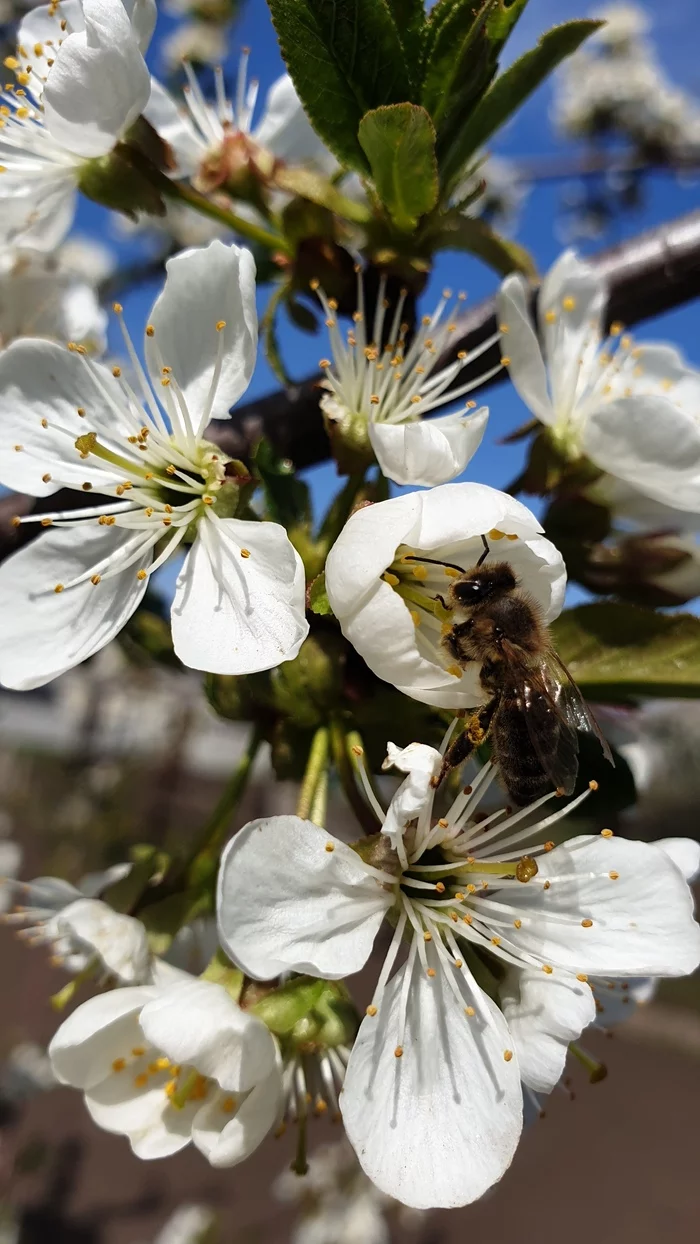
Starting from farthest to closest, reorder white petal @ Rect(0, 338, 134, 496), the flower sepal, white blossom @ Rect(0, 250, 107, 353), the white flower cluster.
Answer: the white flower cluster
white blossom @ Rect(0, 250, 107, 353)
the flower sepal
white petal @ Rect(0, 338, 134, 496)

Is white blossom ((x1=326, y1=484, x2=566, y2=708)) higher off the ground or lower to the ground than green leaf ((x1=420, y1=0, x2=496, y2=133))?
lower

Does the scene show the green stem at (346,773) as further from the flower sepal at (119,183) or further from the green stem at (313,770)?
the flower sepal at (119,183)

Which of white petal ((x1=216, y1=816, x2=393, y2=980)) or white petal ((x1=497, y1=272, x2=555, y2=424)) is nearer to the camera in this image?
white petal ((x1=216, y1=816, x2=393, y2=980))

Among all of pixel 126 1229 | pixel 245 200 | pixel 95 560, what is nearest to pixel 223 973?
pixel 95 560

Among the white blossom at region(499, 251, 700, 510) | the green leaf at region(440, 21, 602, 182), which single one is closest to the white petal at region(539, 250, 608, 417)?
the white blossom at region(499, 251, 700, 510)

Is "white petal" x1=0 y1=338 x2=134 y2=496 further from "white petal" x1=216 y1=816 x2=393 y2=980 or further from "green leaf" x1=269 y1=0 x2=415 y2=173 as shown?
"white petal" x1=216 y1=816 x2=393 y2=980

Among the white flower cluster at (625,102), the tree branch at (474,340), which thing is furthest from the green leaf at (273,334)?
the white flower cluster at (625,102)

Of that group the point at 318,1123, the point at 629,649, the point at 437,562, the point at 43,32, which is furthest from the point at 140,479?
the point at 318,1123

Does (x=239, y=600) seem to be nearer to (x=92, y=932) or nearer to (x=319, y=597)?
(x=319, y=597)
